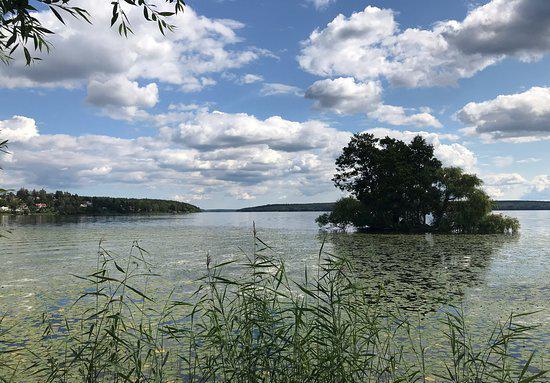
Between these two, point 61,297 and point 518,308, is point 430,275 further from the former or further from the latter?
point 61,297

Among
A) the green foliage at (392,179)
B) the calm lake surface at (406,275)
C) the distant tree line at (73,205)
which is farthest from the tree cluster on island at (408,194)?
the distant tree line at (73,205)

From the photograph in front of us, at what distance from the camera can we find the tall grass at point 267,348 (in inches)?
199

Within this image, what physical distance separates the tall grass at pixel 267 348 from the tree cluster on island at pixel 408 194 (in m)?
35.5

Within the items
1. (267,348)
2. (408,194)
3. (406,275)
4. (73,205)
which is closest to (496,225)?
(408,194)

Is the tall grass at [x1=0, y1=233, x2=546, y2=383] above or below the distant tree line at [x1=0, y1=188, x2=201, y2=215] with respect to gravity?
below

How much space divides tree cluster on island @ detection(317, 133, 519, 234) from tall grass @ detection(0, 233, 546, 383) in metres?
35.5

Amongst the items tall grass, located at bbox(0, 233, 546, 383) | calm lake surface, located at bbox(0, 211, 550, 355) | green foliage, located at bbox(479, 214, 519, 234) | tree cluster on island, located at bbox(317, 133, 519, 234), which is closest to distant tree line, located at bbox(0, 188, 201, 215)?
tree cluster on island, located at bbox(317, 133, 519, 234)

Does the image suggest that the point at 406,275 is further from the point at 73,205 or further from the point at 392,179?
the point at 73,205

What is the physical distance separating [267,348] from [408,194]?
4302 cm

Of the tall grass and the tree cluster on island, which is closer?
the tall grass

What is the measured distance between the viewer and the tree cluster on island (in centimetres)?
4322

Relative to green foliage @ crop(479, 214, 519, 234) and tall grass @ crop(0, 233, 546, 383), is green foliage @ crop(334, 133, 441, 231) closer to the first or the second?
green foliage @ crop(479, 214, 519, 234)

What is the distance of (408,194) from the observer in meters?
45.6

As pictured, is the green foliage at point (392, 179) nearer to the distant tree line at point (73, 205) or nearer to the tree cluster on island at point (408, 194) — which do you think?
the tree cluster on island at point (408, 194)
